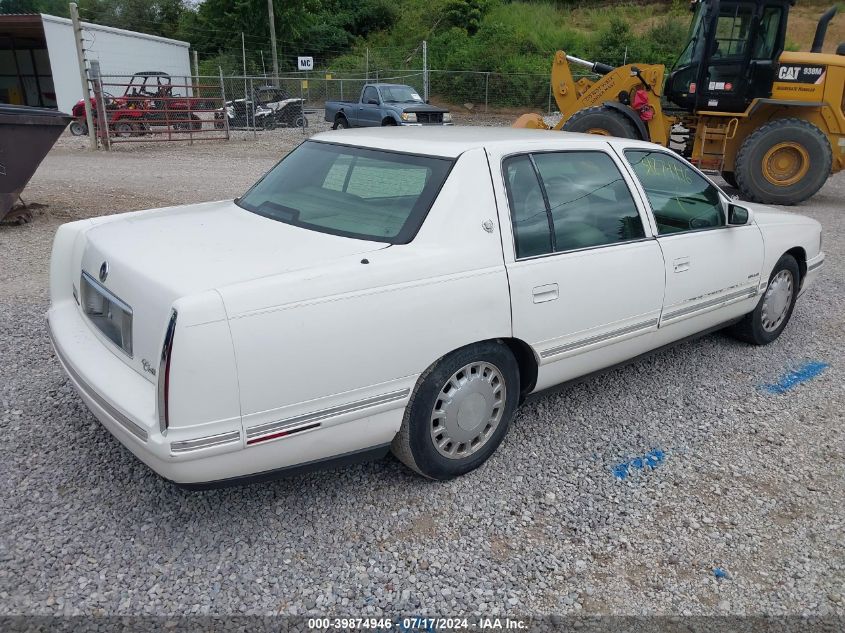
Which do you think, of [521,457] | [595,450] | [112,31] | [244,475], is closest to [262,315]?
[244,475]

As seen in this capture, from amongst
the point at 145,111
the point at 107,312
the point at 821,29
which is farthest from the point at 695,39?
the point at 145,111

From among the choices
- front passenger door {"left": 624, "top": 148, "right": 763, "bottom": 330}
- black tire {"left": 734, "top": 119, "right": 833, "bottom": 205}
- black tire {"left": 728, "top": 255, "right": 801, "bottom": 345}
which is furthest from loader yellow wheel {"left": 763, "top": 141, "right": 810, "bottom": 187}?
front passenger door {"left": 624, "top": 148, "right": 763, "bottom": 330}

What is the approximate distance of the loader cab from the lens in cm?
1015

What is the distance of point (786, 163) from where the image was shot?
10875mm

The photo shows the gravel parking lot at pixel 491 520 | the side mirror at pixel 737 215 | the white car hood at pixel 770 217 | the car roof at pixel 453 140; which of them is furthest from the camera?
the white car hood at pixel 770 217

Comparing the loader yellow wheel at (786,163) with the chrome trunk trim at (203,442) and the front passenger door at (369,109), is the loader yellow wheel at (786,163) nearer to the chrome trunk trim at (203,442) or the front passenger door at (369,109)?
the front passenger door at (369,109)

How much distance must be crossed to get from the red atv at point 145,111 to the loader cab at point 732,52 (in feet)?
44.9

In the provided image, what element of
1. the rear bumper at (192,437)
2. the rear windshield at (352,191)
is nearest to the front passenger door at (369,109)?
the rear windshield at (352,191)

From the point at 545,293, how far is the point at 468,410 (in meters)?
0.67

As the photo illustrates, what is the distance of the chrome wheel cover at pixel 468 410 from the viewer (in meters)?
3.00

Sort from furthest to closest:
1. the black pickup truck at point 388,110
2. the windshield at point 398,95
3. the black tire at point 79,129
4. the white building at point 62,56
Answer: the white building at point 62,56, the black tire at point 79,129, the windshield at point 398,95, the black pickup truck at point 388,110

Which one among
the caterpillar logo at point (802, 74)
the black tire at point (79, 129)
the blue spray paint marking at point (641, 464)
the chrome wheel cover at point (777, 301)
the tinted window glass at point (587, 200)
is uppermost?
the caterpillar logo at point (802, 74)

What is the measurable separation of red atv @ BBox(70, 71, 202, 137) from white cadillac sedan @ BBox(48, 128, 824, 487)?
16387 mm

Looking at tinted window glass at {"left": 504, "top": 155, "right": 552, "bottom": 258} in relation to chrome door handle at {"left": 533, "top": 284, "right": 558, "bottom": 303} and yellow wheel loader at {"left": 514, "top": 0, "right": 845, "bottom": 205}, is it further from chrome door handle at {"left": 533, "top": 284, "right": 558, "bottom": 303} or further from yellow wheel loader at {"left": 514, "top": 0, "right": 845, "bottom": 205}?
yellow wheel loader at {"left": 514, "top": 0, "right": 845, "bottom": 205}
